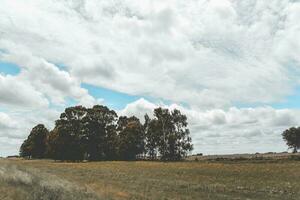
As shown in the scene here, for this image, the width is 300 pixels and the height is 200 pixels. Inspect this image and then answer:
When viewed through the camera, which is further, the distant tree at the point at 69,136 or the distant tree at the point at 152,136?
the distant tree at the point at 152,136

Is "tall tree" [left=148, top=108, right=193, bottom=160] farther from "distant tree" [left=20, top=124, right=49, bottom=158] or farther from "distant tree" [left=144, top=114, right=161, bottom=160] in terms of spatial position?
"distant tree" [left=20, top=124, right=49, bottom=158]

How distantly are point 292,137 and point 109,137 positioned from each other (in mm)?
87525

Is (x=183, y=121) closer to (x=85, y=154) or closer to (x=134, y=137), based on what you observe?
(x=134, y=137)

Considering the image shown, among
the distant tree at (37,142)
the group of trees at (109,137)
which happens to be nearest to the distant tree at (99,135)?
the group of trees at (109,137)

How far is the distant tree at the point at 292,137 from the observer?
160750 millimetres

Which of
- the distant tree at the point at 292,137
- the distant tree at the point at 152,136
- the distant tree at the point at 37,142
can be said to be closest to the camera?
the distant tree at the point at 152,136

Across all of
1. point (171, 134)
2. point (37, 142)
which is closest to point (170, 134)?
point (171, 134)

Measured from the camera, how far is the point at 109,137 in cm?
11369

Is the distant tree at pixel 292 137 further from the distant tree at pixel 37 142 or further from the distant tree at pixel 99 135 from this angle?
the distant tree at pixel 37 142

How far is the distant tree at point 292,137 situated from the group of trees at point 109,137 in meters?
65.4

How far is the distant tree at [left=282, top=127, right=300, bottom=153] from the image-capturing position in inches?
6329

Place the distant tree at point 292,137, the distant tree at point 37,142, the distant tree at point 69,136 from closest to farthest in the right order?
the distant tree at point 69,136, the distant tree at point 37,142, the distant tree at point 292,137

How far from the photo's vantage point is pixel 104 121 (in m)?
114

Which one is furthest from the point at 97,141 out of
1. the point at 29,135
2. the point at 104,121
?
the point at 29,135
